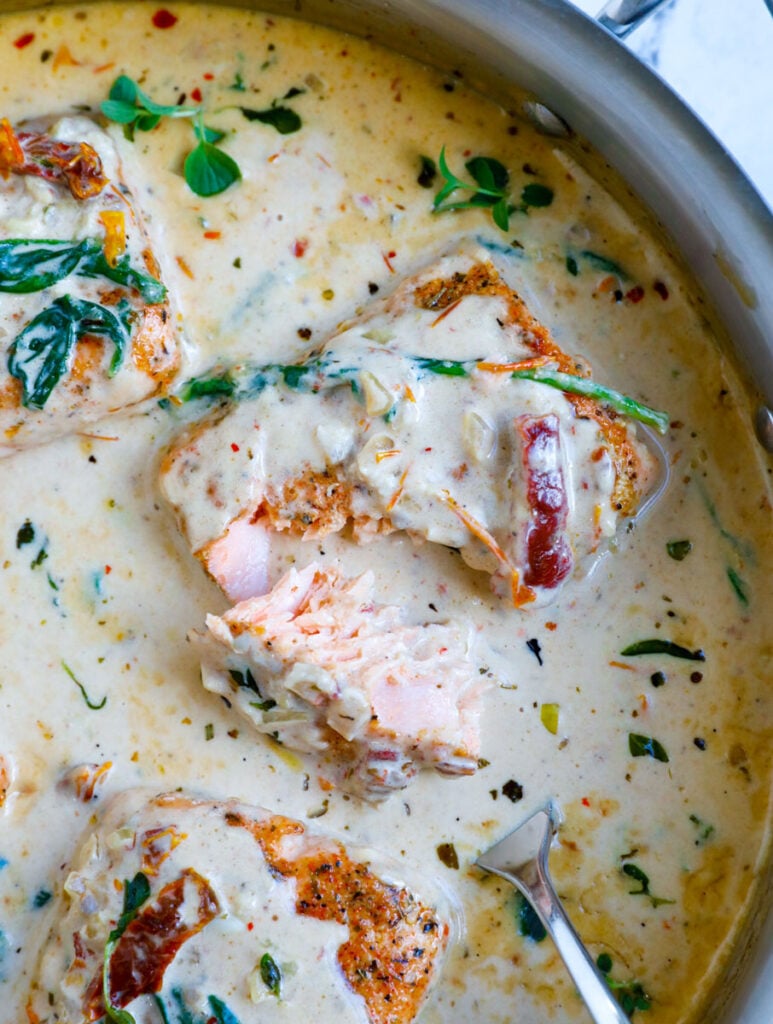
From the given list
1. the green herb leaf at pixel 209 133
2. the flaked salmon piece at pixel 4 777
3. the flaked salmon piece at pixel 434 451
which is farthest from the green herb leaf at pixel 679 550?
the flaked salmon piece at pixel 4 777

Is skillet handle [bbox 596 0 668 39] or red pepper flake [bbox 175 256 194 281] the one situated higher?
skillet handle [bbox 596 0 668 39]

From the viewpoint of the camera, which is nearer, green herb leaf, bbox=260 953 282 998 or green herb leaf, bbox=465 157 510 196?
green herb leaf, bbox=260 953 282 998

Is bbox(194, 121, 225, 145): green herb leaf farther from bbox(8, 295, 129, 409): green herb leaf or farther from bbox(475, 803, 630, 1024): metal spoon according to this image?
bbox(475, 803, 630, 1024): metal spoon

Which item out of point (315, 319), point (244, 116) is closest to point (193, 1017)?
point (315, 319)

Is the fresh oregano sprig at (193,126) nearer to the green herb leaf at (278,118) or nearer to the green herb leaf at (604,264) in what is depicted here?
the green herb leaf at (278,118)

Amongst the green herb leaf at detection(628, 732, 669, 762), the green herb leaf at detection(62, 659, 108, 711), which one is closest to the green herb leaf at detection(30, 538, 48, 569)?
the green herb leaf at detection(62, 659, 108, 711)

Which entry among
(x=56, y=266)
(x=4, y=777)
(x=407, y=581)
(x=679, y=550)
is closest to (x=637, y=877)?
(x=679, y=550)
